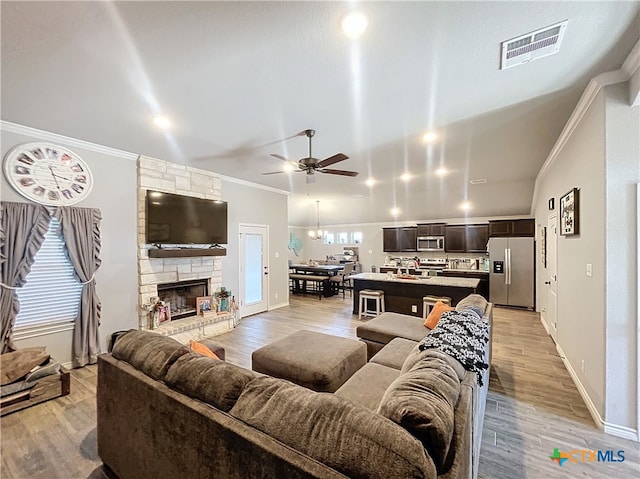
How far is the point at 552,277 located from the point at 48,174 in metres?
7.08

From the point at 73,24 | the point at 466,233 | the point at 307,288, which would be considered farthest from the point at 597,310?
the point at 307,288

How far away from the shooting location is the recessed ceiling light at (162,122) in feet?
9.43

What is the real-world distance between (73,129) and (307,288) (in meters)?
7.12

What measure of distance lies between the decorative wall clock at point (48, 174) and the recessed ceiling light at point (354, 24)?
12.2 feet

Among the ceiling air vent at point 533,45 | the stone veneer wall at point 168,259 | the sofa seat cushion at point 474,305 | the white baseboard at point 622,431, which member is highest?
the ceiling air vent at point 533,45

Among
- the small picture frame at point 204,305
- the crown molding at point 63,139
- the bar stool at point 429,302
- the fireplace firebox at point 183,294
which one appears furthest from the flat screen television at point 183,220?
the bar stool at point 429,302

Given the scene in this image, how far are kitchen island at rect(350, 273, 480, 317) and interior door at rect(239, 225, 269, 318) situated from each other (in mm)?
2088

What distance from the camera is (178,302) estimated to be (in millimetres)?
4797

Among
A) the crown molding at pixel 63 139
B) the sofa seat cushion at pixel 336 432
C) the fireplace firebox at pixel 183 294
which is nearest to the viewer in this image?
the sofa seat cushion at pixel 336 432

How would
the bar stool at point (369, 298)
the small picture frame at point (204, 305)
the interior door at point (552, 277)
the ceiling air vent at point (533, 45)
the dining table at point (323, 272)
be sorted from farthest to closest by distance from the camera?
the dining table at point (323, 272)
the bar stool at point (369, 298)
the small picture frame at point (204, 305)
the interior door at point (552, 277)
the ceiling air vent at point (533, 45)

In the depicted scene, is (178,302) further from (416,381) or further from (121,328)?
(416,381)

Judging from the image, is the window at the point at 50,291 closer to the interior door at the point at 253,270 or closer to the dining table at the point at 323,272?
the interior door at the point at 253,270

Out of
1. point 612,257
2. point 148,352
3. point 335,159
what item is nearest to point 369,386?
point 148,352

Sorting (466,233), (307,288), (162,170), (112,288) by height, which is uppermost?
(162,170)
